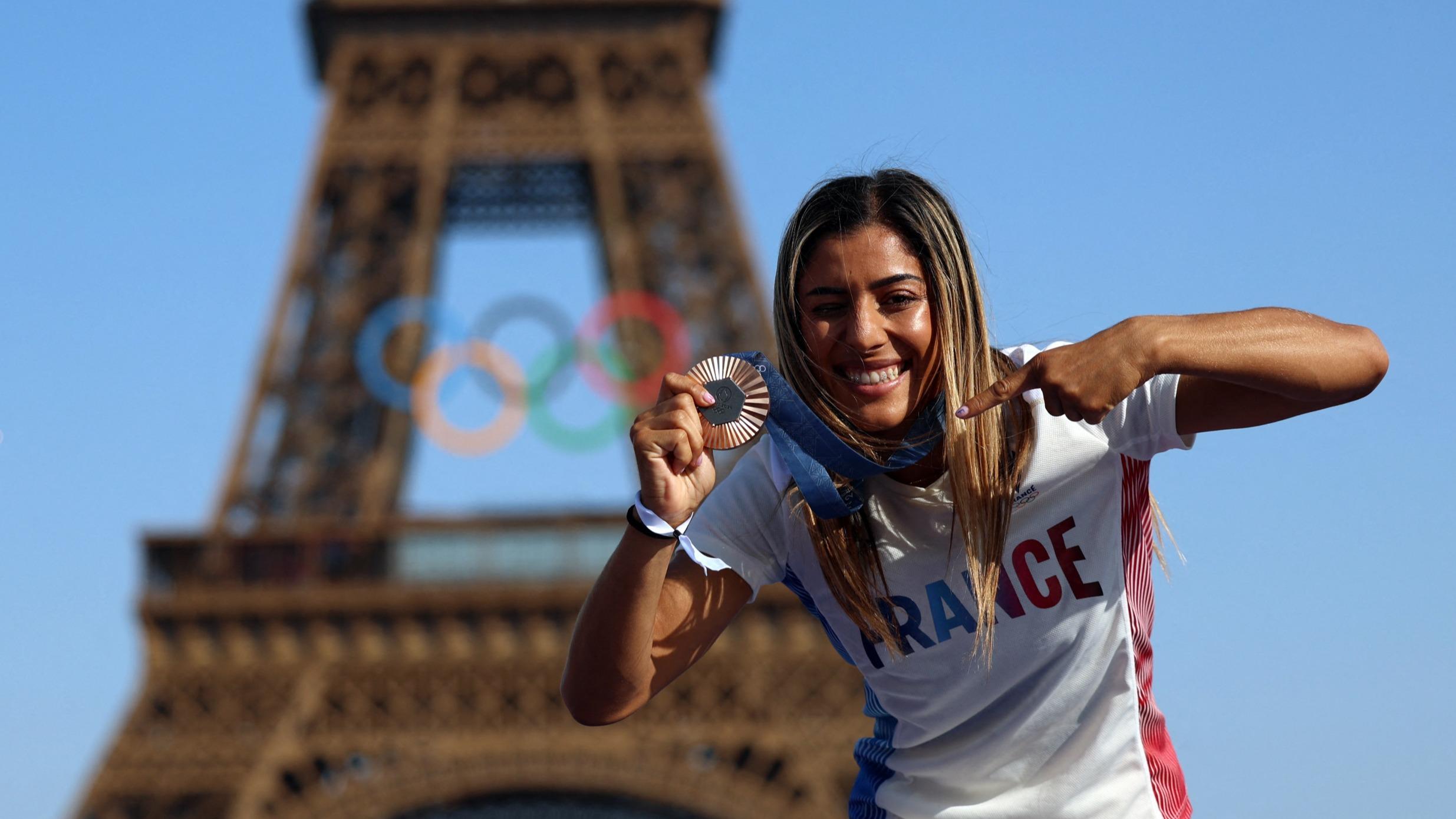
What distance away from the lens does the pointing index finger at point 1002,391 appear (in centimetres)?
263

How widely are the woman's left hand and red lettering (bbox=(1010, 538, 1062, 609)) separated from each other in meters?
0.32

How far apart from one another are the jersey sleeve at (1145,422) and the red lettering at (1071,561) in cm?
15

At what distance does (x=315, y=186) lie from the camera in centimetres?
2348

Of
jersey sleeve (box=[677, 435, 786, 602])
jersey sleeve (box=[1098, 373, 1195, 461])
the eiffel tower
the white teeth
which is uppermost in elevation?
the eiffel tower

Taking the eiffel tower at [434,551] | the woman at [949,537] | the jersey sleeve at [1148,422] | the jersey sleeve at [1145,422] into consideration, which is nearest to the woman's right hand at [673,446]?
the woman at [949,537]

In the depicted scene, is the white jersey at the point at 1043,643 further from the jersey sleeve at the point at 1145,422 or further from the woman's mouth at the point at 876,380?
the woman's mouth at the point at 876,380

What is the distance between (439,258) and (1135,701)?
2329 cm

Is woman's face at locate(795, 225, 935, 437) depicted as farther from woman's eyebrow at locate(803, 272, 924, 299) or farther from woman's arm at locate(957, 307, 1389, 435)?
woman's arm at locate(957, 307, 1389, 435)

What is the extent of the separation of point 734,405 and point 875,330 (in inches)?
9.9

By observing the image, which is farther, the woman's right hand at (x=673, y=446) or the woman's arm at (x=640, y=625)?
the woman's arm at (x=640, y=625)

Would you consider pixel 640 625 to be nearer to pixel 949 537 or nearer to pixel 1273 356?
pixel 949 537

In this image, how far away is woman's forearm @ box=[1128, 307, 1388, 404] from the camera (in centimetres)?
257

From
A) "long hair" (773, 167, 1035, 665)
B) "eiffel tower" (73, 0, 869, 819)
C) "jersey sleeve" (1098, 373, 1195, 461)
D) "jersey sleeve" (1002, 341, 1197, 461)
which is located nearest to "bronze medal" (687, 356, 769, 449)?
"long hair" (773, 167, 1035, 665)

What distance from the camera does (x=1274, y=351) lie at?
8.56 ft
